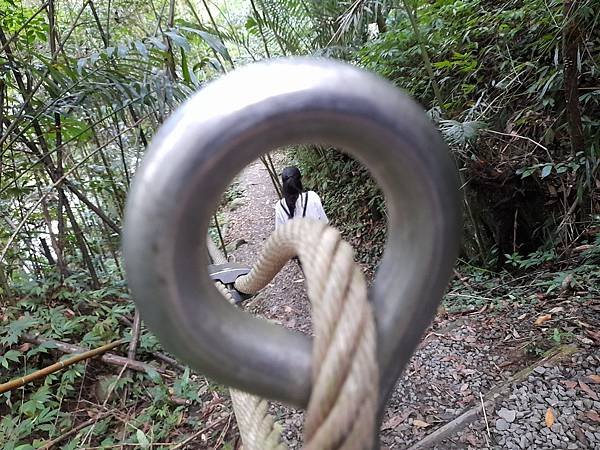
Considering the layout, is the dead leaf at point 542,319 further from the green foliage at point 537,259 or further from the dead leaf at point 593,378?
the green foliage at point 537,259

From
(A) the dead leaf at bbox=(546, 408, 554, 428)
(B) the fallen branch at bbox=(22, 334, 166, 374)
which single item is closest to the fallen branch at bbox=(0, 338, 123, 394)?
(B) the fallen branch at bbox=(22, 334, 166, 374)

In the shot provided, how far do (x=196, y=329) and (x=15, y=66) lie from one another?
2.43 metres

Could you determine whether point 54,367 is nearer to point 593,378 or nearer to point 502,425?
point 502,425

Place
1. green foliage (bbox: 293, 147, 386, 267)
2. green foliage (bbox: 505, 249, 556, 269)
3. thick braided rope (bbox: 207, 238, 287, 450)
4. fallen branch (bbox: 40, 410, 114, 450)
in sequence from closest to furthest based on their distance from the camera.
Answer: thick braided rope (bbox: 207, 238, 287, 450)
fallen branch (bbox: 40, 410, 114, 450)
green foliage (bbox: 505, 249, 556, 269)
green foliage (bbox: 293, 147, 386, 267)

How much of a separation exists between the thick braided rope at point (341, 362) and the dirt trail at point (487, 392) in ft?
4.53

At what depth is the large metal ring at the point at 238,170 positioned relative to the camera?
215mm

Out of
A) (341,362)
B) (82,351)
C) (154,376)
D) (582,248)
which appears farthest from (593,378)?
(82,351)

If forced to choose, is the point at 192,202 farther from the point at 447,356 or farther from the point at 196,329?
the point at 447,356

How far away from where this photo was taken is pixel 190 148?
0.21 meters

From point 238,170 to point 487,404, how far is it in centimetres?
165

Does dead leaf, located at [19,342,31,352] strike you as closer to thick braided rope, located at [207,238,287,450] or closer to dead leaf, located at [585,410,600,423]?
thick braided rope, located at [207,238,287,450]

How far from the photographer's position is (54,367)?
1.88 m

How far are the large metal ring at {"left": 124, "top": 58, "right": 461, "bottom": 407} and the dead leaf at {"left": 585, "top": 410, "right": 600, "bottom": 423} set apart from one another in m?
1.51

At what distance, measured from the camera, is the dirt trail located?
1.38 meters
